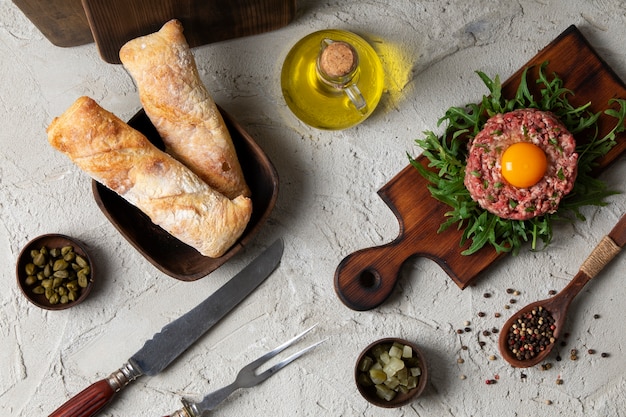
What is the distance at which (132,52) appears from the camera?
1.92 meters

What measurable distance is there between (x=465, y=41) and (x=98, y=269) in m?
1.46

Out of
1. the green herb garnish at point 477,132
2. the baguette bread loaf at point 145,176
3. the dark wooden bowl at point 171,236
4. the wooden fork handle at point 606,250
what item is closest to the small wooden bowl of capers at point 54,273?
the dark wooden bowl at point 171,236

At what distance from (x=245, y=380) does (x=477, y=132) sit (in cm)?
109

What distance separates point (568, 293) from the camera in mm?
2170

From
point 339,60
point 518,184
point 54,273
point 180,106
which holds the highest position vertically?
point 339,60

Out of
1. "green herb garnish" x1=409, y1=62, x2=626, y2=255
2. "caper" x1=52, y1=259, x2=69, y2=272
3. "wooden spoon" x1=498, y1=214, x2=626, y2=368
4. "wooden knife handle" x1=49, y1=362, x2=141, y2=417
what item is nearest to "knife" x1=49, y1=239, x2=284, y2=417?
"wooden knife handle" x1=49, y1=362, x2=141, y2=417

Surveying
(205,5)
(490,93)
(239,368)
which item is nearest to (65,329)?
(239,368)

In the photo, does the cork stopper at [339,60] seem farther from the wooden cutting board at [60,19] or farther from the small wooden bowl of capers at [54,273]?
the small wooden bowl of capers at [54,273]

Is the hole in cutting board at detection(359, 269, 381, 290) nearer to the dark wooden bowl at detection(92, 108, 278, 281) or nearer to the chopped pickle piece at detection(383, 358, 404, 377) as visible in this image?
the chopped pickle piece at detection(383, 358, 404, 377)

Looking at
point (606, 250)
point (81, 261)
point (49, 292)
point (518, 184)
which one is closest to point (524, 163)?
point (518, 184)

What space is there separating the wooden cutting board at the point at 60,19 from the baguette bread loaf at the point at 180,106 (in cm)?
21

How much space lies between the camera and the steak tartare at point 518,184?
1920mm

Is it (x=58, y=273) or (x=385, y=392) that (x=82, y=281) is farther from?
(x=385, y=392)

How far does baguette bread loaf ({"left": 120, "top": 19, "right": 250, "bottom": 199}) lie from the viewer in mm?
1917
